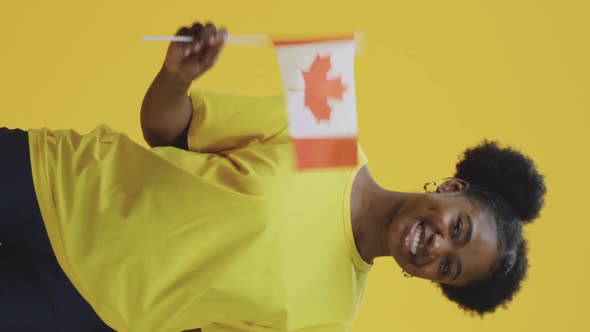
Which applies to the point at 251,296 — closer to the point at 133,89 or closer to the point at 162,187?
the point at 162,187

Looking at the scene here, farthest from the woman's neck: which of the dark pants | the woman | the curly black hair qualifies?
the dark pants

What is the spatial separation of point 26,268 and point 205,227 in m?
0.23

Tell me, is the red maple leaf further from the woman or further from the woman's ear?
the woman's ear

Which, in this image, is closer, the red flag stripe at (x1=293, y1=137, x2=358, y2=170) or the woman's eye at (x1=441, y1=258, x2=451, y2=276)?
the red flag stripe at (x1=293, y1=137, x2=358, y2=170)

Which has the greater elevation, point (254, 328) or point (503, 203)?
point (503, 203)

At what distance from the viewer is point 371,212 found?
1.02m

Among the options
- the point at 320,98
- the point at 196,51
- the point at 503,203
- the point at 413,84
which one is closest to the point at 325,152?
the point at 320,98

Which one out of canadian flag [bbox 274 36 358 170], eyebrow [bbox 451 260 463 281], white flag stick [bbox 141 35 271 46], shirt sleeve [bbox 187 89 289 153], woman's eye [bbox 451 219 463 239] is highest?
white flag stick [bbox 141 35 271 46]

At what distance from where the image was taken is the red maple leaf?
0.79 meters

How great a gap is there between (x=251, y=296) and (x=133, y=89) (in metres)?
0.83

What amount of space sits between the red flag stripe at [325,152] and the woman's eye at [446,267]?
0.26m

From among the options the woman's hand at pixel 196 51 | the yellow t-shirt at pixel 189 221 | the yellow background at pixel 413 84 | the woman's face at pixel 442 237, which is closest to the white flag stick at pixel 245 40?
the woman's hand at pixel 196 51

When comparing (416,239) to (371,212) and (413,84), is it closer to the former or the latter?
(371,212)

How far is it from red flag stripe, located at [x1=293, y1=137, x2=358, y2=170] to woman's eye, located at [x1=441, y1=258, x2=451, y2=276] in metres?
0.26
